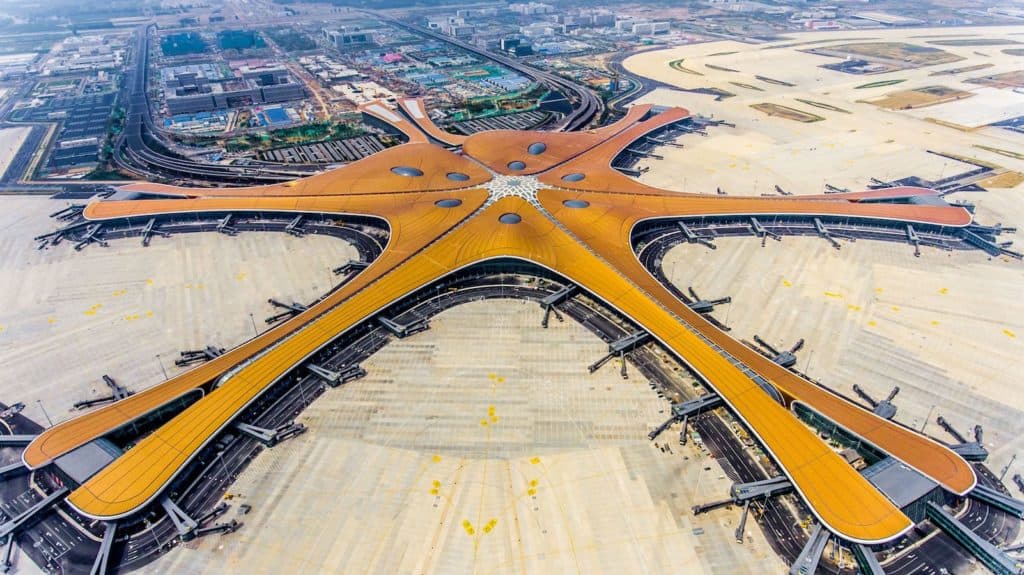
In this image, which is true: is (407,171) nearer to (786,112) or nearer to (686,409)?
(686,409)

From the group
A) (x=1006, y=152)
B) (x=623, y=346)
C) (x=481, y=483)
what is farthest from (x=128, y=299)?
(x=1006, y=152)

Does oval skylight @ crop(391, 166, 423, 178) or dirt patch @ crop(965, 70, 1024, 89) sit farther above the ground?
dirt patch @ crop(965, 70, 1024, 89)

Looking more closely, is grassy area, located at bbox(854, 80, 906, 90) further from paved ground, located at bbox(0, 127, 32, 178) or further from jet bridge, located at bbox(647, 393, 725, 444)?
paved ground, located at bbox(0, 127, 32, 178)

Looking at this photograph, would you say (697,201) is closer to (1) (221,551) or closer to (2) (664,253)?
(2) (664,253)

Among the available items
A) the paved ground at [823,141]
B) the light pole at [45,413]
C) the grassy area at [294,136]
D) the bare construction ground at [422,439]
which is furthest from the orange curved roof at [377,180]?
the light pole at [45,413]

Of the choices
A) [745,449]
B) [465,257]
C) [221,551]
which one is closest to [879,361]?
[745,449]

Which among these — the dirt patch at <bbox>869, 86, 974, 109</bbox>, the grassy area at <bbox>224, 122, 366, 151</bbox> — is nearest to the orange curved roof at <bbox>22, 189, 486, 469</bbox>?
the grassy area at <bbox>224, 122, 366, 151</bbox>

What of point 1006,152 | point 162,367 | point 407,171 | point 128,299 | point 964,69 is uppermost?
point 964,69
